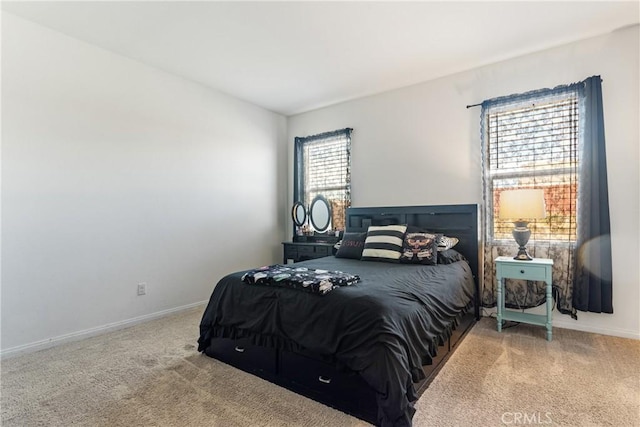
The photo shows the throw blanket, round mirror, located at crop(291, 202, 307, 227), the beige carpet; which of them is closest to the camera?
the beige carpet

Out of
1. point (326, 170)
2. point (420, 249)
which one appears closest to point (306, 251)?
point (326, 170)

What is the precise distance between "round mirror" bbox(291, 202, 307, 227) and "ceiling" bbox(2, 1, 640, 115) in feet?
5.59

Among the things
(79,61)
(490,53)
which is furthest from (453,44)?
(79,61)

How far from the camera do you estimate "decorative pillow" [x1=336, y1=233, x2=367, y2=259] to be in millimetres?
3254

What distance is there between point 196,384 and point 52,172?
2.13m

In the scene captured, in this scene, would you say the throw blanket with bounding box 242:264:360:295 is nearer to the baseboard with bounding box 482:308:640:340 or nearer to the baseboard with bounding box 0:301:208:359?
the baseboard with bounding box 0:301:208:359

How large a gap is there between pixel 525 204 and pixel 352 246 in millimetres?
1593

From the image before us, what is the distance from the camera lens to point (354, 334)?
1645 millimetres

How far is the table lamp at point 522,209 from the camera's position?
2.71 meters

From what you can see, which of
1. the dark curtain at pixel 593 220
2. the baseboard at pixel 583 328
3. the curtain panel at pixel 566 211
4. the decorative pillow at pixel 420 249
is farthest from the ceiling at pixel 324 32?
the baseboard at pixel 583 328

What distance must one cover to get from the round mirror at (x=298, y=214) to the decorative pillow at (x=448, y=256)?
2.11 m

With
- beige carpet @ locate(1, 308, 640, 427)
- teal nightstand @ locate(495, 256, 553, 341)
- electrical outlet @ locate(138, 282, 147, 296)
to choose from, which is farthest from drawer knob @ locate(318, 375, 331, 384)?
electrical outlet @ locate(138, 282, 147, 296)

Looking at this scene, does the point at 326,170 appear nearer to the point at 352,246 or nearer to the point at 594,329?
the point at 352,246

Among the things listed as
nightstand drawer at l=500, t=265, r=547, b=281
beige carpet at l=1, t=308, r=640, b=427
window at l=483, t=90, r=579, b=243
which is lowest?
beige carpet at l=1, t=308, r=640, b=427
